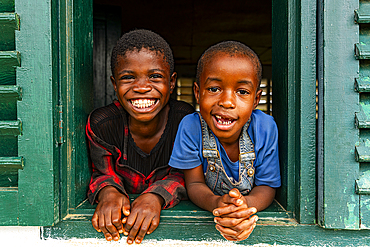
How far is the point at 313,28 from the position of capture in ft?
4.23

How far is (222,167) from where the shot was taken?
1538 mm

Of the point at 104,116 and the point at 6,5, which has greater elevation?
the point at 6,5

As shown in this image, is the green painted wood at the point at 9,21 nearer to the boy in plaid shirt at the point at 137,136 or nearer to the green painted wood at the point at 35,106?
the green painted wood at the point at 35,106

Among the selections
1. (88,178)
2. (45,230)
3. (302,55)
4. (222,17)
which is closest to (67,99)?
(88,178)

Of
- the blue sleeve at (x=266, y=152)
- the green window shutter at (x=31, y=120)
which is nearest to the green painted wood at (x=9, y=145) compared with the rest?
the green window shutter at (x=31, y=120)

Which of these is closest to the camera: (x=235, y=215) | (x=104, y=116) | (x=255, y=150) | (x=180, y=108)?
(x=235, y=215)

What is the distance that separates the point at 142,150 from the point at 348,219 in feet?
3.90

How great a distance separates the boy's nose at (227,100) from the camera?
4.45 feet

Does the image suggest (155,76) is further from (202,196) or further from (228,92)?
(202,196)

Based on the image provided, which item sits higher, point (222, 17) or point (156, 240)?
point (222, 17)

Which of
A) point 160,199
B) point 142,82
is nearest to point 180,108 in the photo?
point 142,82

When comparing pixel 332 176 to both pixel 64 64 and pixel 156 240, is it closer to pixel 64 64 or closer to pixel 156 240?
pixel 156 240

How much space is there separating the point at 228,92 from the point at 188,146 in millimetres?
381

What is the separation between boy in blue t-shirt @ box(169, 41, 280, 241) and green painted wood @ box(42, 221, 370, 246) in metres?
0.11
